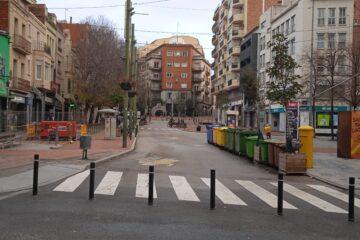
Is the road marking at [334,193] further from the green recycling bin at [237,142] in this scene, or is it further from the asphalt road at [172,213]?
the green recycling bin at [237,142]

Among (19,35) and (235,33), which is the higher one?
(235,33)

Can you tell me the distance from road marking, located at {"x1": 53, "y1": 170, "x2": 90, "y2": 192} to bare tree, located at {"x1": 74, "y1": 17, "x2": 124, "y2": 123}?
37.5m

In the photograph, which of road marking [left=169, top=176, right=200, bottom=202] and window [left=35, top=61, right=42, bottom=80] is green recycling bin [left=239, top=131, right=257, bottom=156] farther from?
window [left=35, top=61, right=42, bottom=80]

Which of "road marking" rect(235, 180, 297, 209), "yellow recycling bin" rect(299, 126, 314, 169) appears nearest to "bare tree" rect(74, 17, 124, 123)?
"yellow recycling bin" rect(299, 126, 314, 169)

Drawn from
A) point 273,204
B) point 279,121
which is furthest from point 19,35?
point 279,121

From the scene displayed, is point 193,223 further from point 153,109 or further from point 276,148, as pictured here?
point 153,109

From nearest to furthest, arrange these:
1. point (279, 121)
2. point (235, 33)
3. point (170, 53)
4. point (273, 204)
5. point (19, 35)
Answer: point (273, 204) < point (19, 35) < point (279, 121) < point (235, 33) < point (170, 53)

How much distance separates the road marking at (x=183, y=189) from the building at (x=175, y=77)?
117m

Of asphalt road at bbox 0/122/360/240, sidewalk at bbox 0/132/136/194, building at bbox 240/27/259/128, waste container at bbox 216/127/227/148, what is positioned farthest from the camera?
building at bbox 240/27/259/128

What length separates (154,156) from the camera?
24.5 m

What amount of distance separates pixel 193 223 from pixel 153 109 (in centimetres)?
13115

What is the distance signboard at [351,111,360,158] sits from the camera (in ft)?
82.9

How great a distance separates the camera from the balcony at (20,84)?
40.4 meters

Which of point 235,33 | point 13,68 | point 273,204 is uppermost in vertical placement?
point 235,33
